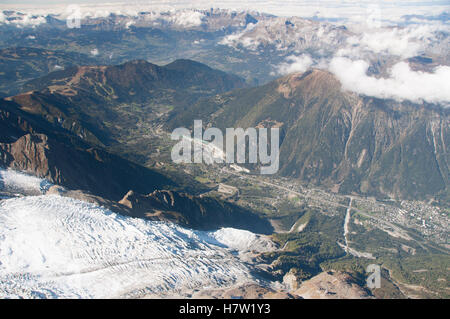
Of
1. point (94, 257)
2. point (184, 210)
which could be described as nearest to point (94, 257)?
point (94, 257)

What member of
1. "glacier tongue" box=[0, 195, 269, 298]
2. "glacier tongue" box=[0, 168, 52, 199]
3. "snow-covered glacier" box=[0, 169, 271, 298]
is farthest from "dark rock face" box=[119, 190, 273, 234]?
"glacier tongue" box=[0, 168, 52, 199]

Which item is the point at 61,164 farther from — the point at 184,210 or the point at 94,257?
the point at 94,257

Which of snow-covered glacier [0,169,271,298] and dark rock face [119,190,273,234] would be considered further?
dark rock face [119,190,273,234]

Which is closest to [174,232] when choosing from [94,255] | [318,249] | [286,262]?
[94,255]

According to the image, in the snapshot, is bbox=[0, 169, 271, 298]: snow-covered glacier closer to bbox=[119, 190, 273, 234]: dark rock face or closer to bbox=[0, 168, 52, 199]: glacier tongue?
bbox=[0, 168, 52, 199]: glacier tongue

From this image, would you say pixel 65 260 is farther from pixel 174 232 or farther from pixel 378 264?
pixel 378 264

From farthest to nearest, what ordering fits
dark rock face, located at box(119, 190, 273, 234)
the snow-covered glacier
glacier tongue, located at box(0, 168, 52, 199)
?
1. dark rock face, located at box(119, 190, 273, 234)
2. glacier tongue, located at box(0, 168, 52, 199)
3. the snow-covered glacier
